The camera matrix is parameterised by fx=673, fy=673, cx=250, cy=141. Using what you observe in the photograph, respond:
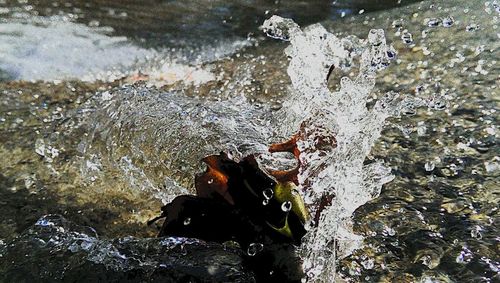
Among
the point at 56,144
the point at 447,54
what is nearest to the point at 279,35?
the point at 447,54

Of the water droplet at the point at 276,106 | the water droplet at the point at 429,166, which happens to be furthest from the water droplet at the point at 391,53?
the water droplet at the point at 429,166

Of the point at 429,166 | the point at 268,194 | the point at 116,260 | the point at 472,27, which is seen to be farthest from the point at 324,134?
the point at 472,27

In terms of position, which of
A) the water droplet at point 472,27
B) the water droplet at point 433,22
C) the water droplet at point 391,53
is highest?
the water droplet at point 472,27

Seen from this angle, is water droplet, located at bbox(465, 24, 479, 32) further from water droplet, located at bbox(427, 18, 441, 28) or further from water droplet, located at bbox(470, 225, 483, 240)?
water droplet, located at bbox(470, 225, 483, 240)

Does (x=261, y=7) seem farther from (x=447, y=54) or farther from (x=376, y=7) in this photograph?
(x=447, y=54)

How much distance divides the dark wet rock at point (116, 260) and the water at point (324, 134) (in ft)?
0.58

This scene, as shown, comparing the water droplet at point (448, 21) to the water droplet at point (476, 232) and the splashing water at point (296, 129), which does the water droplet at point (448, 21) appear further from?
the water droplet at point (476, 232)

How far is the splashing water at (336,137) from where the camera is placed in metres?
1.42

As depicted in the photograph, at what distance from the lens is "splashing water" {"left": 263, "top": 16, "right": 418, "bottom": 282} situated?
142cm

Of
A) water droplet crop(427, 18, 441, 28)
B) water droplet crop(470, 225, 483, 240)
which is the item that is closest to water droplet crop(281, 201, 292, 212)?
water droplet crop(470, 225, 483, 240)

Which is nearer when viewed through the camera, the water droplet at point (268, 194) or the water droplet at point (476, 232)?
the water droplet at point (268, 194)

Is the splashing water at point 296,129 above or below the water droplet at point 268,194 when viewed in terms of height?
below

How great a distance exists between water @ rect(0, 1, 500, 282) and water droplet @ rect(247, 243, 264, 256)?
9 centimetres

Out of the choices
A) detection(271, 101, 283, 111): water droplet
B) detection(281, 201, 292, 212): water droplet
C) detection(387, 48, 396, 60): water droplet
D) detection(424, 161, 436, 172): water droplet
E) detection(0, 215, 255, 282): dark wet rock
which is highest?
detection(281, 201, 292, 212): water droplet
